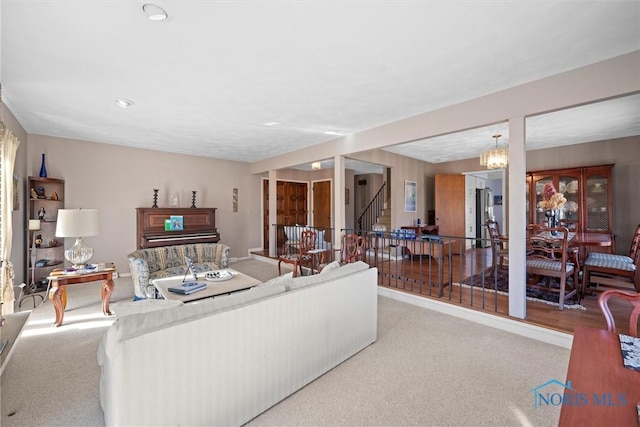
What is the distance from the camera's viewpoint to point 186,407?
1.48 metres

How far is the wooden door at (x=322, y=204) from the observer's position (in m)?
8.80

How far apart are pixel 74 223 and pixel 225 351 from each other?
9.92 feet

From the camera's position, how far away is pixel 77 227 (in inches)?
Answer: 131

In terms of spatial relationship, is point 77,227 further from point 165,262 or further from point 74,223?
point 165,262

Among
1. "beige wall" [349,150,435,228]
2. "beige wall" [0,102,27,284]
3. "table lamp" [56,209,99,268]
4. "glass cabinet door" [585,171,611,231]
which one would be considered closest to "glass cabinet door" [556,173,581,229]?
"glass cabinet door" [585,171,611,231]

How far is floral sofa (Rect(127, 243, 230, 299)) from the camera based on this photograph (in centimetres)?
368

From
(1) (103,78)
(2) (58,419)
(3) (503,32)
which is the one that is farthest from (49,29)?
(3) (503,32)

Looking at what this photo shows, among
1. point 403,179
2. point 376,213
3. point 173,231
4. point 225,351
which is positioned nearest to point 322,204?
point 376,213

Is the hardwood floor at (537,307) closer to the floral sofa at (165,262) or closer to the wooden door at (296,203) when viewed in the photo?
the floral sofa at (165,262)

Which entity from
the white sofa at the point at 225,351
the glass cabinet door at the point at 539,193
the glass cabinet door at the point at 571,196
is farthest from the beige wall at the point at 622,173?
the white sofa at the point at 225,351

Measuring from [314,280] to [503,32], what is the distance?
7.98 feet

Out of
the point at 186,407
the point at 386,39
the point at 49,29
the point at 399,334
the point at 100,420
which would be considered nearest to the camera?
the point at 186,407

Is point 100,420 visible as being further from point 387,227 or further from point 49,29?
point 387,227

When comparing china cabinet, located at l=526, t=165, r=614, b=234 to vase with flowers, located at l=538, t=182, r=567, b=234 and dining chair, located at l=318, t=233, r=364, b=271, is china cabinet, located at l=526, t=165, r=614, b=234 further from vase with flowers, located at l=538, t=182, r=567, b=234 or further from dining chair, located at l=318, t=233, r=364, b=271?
dining chair, located at l=318, t=233, r=364, b=271
